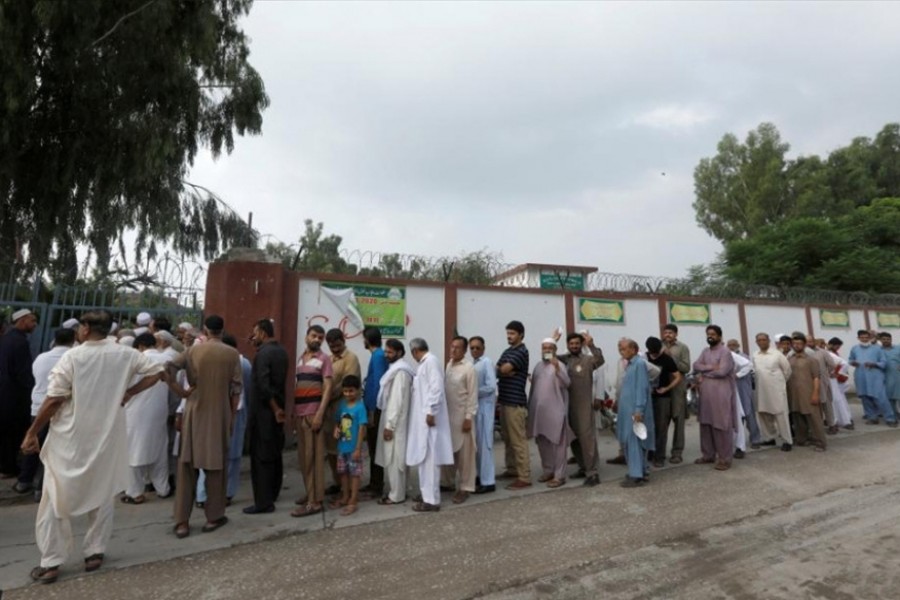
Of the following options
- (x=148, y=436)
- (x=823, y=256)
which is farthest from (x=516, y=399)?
(x=823, y=256)

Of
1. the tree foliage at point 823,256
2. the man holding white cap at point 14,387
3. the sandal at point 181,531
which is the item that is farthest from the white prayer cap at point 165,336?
the tree foliage at point 823,256

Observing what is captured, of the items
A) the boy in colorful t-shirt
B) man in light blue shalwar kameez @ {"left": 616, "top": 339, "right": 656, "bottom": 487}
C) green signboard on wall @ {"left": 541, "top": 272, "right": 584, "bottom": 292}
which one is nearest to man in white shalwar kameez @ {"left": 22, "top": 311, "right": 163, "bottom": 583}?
the boy in colorful t-shirt

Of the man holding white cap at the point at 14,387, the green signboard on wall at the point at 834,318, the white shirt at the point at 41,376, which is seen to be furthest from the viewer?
the green signboard on wall at the point at 834,318

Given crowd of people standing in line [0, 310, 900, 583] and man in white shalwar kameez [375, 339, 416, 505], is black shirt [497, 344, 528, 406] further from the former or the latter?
man in white shalwar kameez [375, 339, 416, 505]

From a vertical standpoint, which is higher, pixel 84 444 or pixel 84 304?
pixel 84 304

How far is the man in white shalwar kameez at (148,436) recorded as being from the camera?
16.1ft

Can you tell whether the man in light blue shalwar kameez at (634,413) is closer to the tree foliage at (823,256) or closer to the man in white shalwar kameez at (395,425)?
the man in white shalwar kameez at (395,425)

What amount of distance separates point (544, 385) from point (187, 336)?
3.78 m

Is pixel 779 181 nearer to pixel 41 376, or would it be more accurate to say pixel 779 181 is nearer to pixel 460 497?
pixel 460 497

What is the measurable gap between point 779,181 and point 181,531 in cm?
3125

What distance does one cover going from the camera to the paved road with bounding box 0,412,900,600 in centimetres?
321

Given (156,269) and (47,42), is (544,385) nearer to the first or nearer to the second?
(156,269)

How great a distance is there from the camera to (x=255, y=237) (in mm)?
7395

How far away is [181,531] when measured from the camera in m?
4.02
